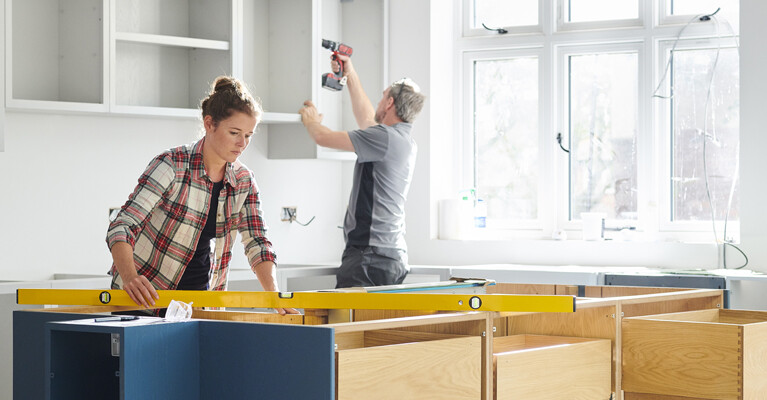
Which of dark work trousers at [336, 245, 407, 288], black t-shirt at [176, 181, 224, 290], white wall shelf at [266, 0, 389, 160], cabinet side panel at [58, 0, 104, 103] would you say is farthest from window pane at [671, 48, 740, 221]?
black t-shirt at [176, 181, 224, 290]

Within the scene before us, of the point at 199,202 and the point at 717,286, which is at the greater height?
the point at 199,202

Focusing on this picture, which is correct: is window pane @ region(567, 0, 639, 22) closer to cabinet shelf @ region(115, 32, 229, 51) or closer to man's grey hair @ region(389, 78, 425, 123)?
man's grey hair @ region(389, 78, 425, 123)

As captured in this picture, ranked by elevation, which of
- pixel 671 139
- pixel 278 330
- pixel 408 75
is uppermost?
pixel 408 75

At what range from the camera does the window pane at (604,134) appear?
4.75m

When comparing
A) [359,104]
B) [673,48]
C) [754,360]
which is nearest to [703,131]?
[673,48]

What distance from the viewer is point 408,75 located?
485cm

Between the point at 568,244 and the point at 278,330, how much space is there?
311cm

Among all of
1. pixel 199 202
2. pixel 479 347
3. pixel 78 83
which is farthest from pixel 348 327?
pixel 78 83

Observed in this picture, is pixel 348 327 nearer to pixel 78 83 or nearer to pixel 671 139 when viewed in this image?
pixel 78 83

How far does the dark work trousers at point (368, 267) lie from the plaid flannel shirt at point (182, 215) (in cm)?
117

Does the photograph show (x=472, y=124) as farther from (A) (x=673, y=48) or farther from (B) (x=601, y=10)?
(A) (x=673, y=48)

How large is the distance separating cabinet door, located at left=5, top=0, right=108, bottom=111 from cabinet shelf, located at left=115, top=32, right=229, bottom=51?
4.5 inches

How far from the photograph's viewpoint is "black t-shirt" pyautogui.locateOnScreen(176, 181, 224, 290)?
94.9 inches

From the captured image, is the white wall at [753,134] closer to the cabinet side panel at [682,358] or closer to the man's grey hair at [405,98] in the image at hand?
the man's grey hair at [405,98]
